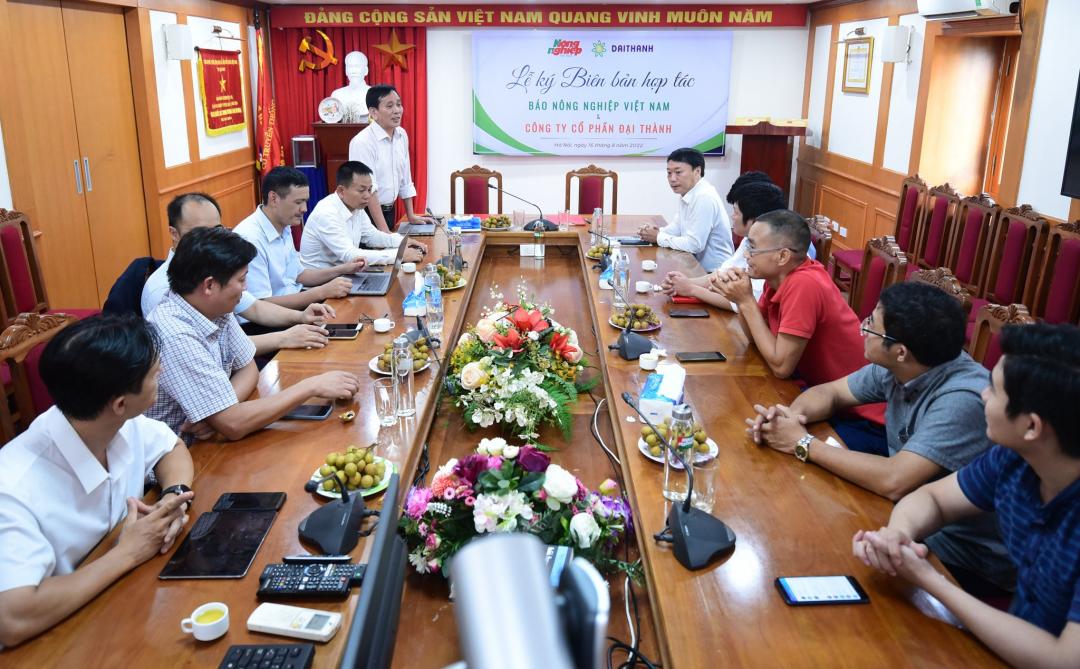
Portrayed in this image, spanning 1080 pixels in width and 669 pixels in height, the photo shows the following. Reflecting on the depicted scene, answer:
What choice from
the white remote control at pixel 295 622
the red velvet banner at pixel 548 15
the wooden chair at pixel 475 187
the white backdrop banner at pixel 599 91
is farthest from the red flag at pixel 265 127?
the white remote control at pixel 295 622

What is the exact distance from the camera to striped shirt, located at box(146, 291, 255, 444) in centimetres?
191

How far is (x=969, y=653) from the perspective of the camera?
1.25 meters

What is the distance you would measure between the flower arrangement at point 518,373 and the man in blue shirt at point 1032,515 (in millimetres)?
953

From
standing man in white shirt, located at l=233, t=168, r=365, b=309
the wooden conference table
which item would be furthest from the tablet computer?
standing man in white shirt, located at l=233, t=168, r=365, b=309

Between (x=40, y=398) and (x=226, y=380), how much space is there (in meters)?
0.57

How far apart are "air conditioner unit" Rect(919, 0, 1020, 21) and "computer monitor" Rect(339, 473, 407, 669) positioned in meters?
4.44

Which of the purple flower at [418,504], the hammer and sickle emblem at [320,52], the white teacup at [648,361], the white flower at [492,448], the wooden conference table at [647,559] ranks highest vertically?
the hammer and sickle emblem at [320,52]

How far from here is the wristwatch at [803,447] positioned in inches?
73.2

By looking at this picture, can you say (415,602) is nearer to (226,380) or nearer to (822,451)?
(226,380)

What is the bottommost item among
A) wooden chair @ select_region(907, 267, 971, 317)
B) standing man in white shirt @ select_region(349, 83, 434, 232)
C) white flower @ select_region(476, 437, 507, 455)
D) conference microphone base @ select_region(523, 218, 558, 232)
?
white flower @ select_region(476, 437, 507, 455)

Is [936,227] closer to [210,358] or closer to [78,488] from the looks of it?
[210,358]

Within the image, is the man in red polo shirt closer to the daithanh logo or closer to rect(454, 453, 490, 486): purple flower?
rect(454, 453, 490, 486): purple flower

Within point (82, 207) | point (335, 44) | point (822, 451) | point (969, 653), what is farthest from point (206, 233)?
point (335, 44)

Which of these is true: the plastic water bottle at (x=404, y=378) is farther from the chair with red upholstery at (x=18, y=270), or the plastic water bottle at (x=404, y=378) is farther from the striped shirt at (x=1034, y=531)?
the chair with red upholstery at (x=18, y=270)
